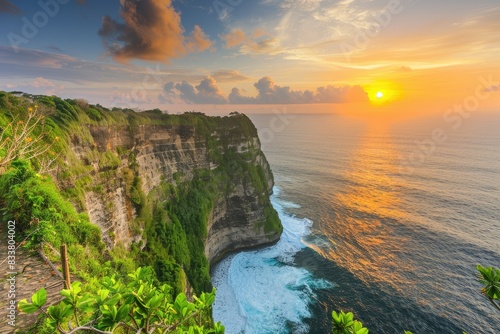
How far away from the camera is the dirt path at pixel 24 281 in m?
6.69

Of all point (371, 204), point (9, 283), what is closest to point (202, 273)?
point (9, 283)

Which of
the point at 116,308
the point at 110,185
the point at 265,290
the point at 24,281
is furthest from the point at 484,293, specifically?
the point at 265,290

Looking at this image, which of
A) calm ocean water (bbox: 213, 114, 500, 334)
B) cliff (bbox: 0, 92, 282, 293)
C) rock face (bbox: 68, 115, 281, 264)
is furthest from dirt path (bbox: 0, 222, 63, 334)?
calm ocean water (bbox: 213, 114, 500, 334)

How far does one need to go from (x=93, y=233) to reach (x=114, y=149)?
59.1 feet

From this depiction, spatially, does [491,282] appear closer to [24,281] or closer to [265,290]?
[24,281]

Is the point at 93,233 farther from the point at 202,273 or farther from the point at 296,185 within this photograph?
the point at 296,185

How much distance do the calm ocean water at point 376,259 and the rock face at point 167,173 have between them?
207 inches

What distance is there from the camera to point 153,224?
3422 centimetres

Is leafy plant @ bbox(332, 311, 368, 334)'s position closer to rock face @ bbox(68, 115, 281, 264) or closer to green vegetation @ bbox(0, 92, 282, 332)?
green vegetation @ bbox(0, 92, 282, 332)

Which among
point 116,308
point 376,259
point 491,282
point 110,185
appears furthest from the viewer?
point 376,259

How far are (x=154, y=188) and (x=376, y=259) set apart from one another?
37.0 metres

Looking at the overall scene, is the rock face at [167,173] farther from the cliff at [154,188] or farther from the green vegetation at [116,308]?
the green vegetation at [116,308]

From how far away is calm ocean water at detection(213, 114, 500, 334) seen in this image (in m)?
31.1

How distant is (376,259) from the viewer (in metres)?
40.7
